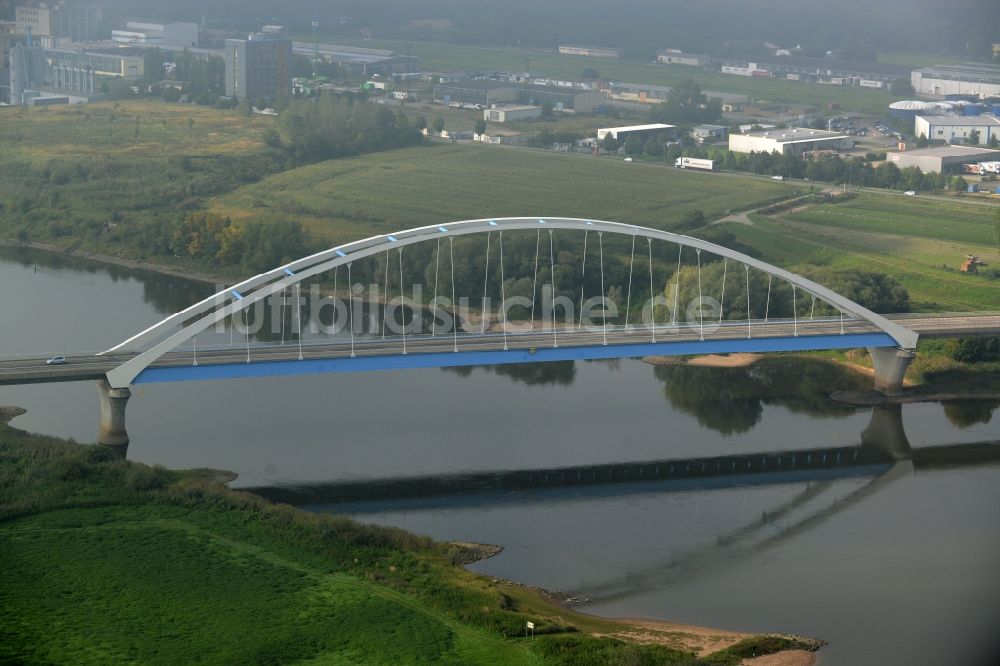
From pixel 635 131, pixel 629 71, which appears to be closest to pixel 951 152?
pixel 635 131

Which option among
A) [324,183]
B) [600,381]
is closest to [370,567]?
[600,381]

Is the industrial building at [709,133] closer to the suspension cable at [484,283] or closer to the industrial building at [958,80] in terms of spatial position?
the industrial building at [958,80]

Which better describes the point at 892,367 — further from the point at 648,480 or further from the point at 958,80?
the point at 958,80

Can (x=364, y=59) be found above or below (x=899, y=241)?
above

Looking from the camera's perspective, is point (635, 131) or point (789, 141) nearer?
point (789, 141)

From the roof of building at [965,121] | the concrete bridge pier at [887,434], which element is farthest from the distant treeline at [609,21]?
the concrete bridge pier at [887,434]

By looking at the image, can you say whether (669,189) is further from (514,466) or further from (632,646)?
(632,646)
